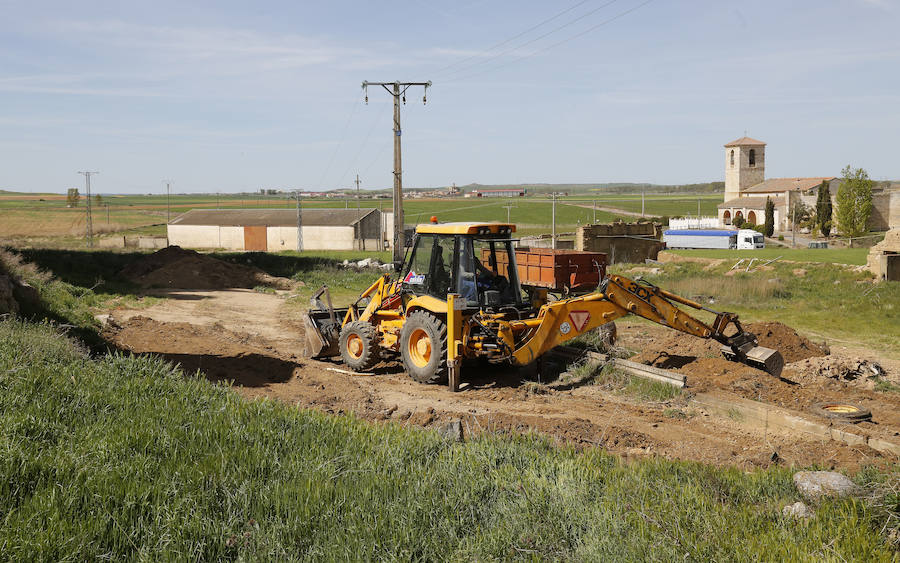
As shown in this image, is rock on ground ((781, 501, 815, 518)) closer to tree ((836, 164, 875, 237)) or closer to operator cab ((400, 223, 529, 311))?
operator cab ((400, 223, 529, 311))

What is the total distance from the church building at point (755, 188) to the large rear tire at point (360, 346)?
238 feet

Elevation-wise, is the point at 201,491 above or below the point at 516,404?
above

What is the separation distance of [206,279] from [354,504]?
81.2 feet

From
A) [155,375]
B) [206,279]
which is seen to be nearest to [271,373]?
[155,375]

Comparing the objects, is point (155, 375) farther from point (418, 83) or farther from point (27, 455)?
point (418, 83)

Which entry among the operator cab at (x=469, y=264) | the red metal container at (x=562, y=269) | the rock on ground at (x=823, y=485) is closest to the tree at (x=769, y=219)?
the red metal container at (x=562, y=269)

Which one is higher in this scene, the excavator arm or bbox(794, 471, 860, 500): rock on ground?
the excavator arm

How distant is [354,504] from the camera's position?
5727 millimetres

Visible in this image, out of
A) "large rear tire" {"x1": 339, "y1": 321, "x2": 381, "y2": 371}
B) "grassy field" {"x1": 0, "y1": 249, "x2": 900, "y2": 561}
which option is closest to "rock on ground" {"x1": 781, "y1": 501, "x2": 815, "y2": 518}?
"grassy field" {"x1": 0, "y1": 249, "x2": 900, "y2": 561}

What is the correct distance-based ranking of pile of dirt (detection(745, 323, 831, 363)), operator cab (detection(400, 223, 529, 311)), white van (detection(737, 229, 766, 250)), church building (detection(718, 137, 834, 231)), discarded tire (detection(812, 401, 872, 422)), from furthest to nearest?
1. church building (detection(718, 137, 834, 231))
2. white van (detection(737, 229, 766, 250))
3. pile of dirt (detection(745, 323, 831, 363))
4. operator cab (detection(400, 223, 529, 311))
5. discarded tire (detection(812, 401, 872, 422))

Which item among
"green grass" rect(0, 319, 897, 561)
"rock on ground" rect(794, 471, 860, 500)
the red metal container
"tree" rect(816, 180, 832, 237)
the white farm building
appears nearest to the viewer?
"green grass" rect(0, 319, 897, 561)

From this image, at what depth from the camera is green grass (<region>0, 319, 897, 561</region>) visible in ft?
16.6

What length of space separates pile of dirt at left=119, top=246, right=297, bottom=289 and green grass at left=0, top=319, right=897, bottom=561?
2092 cm

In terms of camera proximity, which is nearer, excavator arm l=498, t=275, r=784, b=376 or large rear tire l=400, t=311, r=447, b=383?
excavator arm l=498, t=275, r=784, b=376
